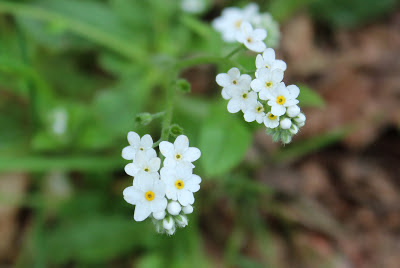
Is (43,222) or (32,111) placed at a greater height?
(32,111)

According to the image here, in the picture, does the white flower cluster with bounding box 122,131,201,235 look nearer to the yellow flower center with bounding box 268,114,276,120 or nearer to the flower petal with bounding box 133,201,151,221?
the flower petal with bounding box 133,201,151,221

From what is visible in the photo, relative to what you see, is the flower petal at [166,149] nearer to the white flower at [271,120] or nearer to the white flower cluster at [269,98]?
the white flower cluster at [269,98]

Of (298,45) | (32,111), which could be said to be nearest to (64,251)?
(32,111)

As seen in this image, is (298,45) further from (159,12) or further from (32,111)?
(32,111)

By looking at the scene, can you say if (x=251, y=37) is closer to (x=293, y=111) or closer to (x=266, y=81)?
(x=266, y=81)

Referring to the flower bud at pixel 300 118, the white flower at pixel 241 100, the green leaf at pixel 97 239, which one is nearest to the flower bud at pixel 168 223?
the white flower at pixel 241 100

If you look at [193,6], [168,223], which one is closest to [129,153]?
[168,223]
